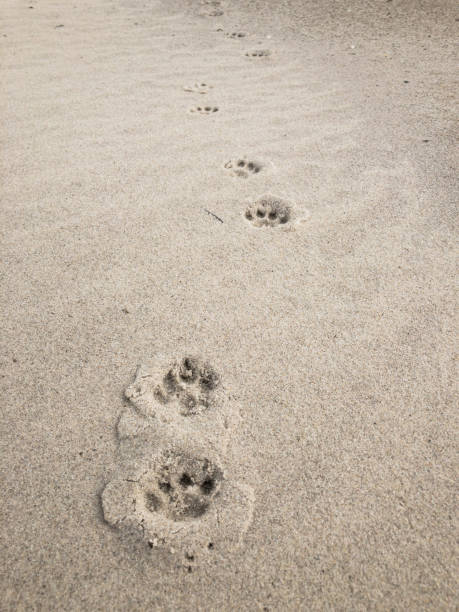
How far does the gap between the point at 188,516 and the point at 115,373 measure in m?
0.49

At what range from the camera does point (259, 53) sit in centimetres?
344

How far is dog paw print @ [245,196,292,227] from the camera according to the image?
185cm

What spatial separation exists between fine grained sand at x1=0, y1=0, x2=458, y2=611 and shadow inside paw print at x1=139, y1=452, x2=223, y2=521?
2 centimetres

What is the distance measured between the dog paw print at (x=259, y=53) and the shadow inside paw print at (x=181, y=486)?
3467mm

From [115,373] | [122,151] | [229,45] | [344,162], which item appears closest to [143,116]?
[122,151]

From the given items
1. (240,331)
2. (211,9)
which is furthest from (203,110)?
(211,9)

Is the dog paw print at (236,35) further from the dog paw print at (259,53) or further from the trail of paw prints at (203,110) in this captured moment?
the trail of paw prints at (203,110)

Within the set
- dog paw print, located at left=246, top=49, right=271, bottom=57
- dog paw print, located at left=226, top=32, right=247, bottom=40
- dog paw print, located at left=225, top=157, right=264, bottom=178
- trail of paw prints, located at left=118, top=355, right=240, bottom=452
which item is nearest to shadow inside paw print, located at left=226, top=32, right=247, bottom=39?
dog paw print, located at left=226, top=32, right=247, bottom=40

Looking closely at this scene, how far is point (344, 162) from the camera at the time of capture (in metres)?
2.18

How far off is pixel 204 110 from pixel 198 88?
40 cm

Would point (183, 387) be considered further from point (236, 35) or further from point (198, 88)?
point (236, 35)

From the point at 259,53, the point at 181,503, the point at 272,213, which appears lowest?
the point at 181,503

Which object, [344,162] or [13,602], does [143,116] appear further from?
[13,602]

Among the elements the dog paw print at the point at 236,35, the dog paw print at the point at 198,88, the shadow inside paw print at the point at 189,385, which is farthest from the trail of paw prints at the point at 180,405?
the dog paw print at the point at 236,35
